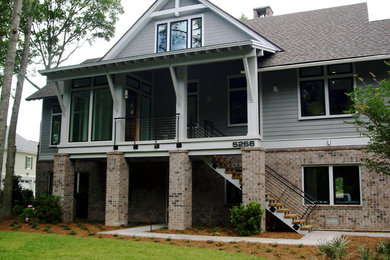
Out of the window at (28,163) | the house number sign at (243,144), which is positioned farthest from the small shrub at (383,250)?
the window at (28,163)

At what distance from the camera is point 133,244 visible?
10367 mm

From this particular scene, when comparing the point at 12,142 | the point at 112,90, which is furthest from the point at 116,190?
the point at 12,142

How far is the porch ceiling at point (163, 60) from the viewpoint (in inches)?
537

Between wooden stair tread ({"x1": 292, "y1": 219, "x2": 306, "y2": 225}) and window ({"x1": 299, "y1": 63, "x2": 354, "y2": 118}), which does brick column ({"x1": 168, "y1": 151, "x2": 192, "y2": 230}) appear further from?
window ({"x1": 299, "y1": 63, "x2": 354, "y2": 118})

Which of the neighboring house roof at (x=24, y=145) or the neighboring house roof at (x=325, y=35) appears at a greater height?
the neighboring house roof at (x=325, y=35)

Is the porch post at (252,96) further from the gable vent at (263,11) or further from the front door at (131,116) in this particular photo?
the gable vent at (263,11)

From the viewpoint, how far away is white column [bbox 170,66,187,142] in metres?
14.7

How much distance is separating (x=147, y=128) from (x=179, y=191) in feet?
13.5

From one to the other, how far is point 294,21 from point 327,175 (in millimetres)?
7780

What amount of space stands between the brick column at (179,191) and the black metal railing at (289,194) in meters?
2.99

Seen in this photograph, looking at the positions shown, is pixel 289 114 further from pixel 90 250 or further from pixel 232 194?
pixel 90 250

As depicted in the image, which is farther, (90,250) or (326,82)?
(326,82)

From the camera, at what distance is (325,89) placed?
48.5 ft

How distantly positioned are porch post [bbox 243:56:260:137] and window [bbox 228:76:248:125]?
236cm
